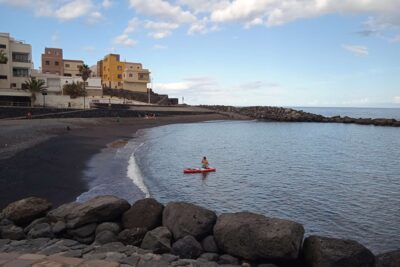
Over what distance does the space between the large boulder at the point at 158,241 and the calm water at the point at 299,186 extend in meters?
6.64

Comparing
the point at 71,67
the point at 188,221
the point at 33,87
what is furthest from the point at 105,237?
the point at 71,67

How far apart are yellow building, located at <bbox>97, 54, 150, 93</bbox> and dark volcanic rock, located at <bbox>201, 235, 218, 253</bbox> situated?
95.5 meters

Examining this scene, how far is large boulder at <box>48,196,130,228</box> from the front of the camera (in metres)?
9.99

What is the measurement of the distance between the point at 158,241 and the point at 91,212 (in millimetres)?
2193

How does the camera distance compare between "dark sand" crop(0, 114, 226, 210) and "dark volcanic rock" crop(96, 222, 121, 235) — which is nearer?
"dark volcanic rock" crop(96, 222, 121, 235)

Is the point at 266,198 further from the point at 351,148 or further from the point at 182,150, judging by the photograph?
the point at 351,148

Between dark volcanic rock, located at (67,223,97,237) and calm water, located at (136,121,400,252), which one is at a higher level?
dark volcanic rock, located at (67,223,97,237)

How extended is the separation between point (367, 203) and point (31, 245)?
50.5ft

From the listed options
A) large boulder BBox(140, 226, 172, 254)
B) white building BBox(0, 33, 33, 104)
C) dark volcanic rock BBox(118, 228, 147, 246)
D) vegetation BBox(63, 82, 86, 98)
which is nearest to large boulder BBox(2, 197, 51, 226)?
dark volcanic rock BBox(118, 228, 147, 246)

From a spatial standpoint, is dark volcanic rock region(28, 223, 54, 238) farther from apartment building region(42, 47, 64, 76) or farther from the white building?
apartment building region(42, 47, 64, 76)

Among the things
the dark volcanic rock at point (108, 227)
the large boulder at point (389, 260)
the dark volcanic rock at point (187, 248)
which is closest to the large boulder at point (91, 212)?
the dark volcanic rock at point (108, 227)

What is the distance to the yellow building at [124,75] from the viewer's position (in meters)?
102

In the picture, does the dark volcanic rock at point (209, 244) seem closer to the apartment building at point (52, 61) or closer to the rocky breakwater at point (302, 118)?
the apartment building at point (52, 61)

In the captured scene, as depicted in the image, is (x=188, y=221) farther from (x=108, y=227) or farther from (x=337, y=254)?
(x=337, y=254)
